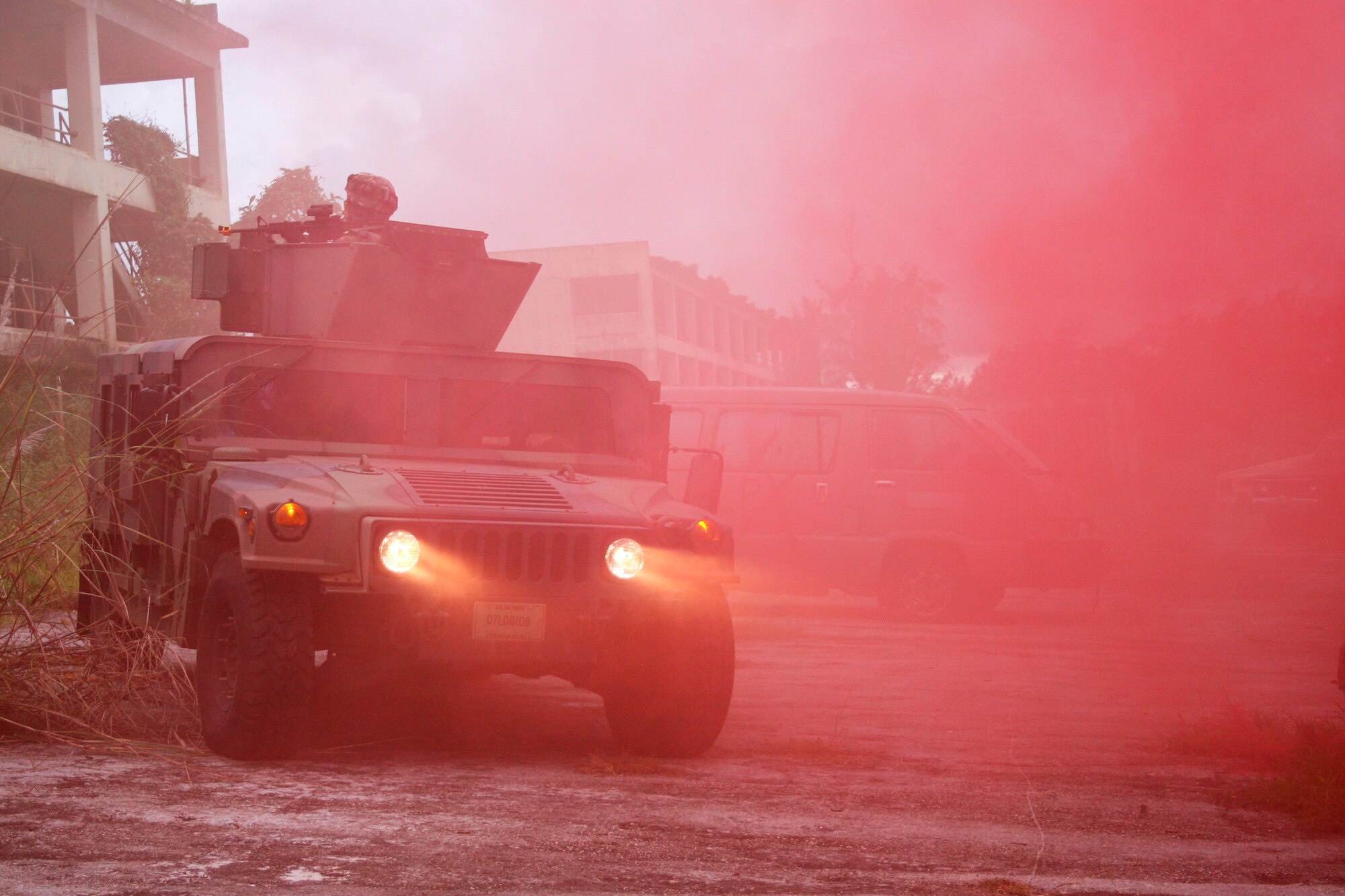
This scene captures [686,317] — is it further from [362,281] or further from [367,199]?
[362,281]

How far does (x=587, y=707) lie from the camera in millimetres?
7609

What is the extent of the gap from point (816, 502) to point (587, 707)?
17.0 feet

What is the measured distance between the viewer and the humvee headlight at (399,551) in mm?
5312

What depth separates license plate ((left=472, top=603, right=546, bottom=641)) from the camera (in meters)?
5.40

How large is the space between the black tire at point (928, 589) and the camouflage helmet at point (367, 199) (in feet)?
20.2

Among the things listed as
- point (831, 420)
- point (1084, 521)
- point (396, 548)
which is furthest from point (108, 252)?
point (396, 548)

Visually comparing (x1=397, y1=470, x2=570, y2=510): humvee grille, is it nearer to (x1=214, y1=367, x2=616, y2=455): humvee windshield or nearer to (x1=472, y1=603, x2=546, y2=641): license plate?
(x1=472, y1=603, x2=546, y2=641): license plate

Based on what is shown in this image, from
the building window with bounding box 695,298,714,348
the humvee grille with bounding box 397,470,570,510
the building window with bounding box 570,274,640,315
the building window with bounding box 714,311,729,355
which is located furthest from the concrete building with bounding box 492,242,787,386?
the humvee grille with bounding box 397,470,570,510

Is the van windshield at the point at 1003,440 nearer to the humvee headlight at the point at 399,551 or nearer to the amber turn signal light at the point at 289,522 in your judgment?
the humvee headlight at the point at 399,551

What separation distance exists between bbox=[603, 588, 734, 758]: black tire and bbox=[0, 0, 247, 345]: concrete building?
51.5 feet

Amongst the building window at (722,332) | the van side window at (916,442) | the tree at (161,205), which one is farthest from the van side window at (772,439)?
the building window at (722,332)

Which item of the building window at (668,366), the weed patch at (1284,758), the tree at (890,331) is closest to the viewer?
the weed patch at (1284,758)

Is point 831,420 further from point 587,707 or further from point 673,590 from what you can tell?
point 673,590

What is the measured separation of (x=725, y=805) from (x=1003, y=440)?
7.92m
